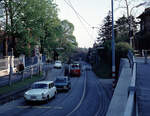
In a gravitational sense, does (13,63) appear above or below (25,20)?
below

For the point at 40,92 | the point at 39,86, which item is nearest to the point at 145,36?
the point at 39,86

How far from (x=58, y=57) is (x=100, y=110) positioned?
252 ft

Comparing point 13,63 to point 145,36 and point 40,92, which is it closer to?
point 40,92

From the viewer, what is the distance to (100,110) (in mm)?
16500

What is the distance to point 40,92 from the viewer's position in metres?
18.4

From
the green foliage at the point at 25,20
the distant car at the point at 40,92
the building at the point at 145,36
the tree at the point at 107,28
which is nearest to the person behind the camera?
the distant car at the point at 40,92

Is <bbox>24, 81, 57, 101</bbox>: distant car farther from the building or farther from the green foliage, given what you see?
the building

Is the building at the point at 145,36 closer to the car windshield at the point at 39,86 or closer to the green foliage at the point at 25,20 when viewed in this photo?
the green foliage at the point at 25,20

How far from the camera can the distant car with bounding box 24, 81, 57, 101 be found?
58.7 ft

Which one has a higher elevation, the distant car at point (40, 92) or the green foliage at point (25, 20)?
the green foliage at point (25, 20)

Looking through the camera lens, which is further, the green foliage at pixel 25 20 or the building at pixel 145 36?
the building at pixel 145 36

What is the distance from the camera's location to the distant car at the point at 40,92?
17.9 m

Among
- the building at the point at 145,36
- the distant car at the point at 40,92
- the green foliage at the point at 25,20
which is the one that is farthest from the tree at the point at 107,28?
the distant car at the point at 40,92

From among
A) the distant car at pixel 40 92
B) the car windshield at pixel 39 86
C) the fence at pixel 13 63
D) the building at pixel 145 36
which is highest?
the building at pixel 145 36
